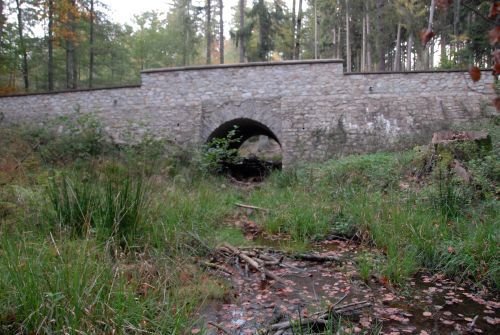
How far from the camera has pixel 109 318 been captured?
6.68 ft

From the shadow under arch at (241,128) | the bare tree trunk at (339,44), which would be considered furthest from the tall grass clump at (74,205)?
the bare tree trunk at (339,44)

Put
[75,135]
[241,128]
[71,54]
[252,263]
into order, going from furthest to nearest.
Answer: [71,54] < [241,128] < [75,135] < [252,263]

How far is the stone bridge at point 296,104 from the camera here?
402 inches

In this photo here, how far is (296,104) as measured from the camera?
10664 mm

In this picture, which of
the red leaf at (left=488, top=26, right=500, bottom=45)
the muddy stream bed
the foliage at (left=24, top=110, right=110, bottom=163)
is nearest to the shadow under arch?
the foliage at (left=24, top=110, right=110, bottom=163)

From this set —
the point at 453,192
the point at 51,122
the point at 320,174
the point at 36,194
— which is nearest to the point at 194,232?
→ the point at 36,194

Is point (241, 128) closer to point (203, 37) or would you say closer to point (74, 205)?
point (74, 205)

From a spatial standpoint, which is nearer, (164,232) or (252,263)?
(164,232)

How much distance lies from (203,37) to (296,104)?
18307mm

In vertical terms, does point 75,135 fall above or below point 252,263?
above

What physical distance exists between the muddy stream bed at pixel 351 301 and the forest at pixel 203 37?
10441mm

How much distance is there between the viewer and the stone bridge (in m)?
10.2

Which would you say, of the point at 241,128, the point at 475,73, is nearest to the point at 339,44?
the point at 241,128

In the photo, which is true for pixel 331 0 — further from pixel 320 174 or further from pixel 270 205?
pixel 270 205
